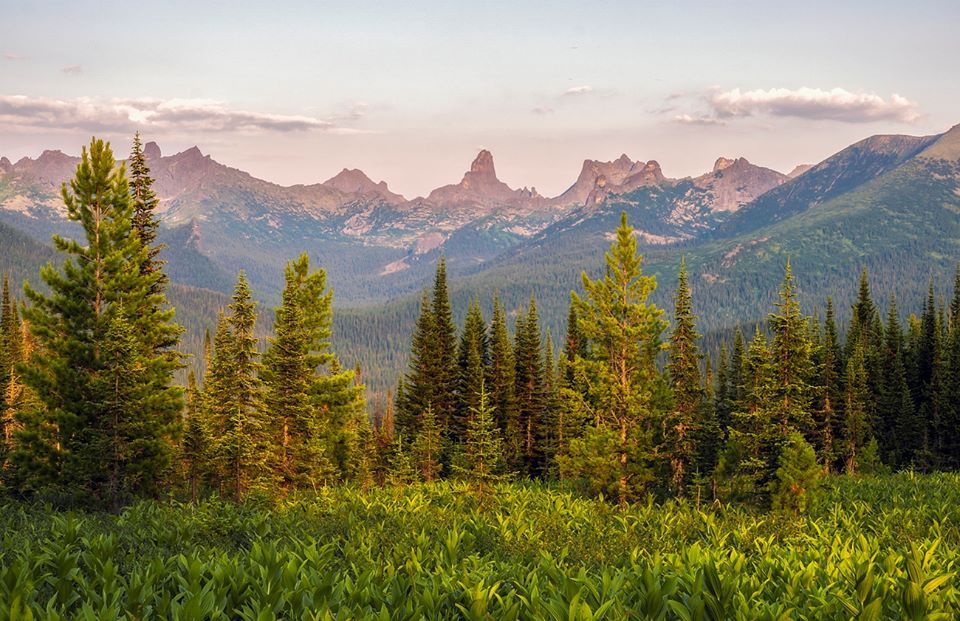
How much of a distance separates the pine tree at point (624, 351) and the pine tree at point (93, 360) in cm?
1881

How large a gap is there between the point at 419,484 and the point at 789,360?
17.0m

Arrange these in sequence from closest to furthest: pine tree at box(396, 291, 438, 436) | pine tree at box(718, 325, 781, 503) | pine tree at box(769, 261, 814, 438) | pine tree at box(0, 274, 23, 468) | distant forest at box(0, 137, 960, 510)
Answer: distant forest at box(0, 137, 960, 510) → pine tree at box(718, 325, 781, 503) → pine tree at box(769, 261, 814, 438) → pine tree at box(0, 274, 23, 468) → pine tree at box(396, 291, 438, 436)

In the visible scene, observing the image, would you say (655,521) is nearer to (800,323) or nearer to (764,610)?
(764,610)

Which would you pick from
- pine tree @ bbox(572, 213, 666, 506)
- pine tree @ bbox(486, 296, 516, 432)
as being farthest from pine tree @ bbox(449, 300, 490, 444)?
pine tree @ bbox(572, 213, 666, 506)

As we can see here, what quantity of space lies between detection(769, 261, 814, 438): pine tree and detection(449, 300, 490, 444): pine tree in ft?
105

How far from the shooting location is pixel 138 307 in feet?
92.4

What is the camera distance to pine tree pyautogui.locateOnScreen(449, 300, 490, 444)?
6253cm

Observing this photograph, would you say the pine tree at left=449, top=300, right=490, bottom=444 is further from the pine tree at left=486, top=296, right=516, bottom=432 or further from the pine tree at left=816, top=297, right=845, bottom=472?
the pine tree at left=816, top=297, right=845, bottom=472

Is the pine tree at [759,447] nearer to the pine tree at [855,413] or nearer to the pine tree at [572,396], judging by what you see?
the pine tree at [572,396]

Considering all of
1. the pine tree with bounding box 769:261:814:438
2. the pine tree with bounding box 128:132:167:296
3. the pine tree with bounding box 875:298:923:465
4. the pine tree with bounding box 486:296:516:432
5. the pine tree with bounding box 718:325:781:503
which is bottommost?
the pine tree with bounding box 875:298:923:465

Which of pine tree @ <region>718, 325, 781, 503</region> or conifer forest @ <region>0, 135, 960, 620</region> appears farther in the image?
pine tree @ <region>718, 325, 781, 503</region>

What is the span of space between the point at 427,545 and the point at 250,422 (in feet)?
81.9

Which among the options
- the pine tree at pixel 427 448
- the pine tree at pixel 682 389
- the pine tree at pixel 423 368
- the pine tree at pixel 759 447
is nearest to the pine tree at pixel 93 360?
the pine tree at pixel 427 448

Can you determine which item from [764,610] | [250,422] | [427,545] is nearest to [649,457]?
[250,422]
